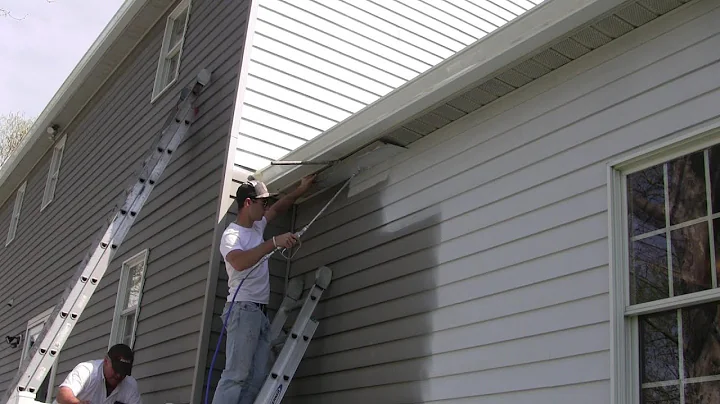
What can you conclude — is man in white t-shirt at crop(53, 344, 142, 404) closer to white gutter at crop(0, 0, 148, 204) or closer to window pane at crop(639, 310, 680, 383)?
window pane at crop(639, 310, 680, 383)

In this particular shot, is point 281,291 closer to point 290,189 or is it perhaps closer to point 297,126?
point 290,189

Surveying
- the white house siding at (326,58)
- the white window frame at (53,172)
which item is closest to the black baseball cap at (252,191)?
the white house siding at (326,58)

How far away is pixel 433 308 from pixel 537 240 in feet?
3.28

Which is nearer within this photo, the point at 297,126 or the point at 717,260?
the point at 717,260

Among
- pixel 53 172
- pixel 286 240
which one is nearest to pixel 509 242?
pixel 286 240

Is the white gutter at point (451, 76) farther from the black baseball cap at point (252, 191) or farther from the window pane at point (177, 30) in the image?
the window pane at point (177, 30)

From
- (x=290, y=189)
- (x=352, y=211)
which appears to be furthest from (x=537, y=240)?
(x=290, y=189)

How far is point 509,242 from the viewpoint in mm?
5129

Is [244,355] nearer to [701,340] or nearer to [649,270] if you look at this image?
[649,270]

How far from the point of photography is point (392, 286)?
6.08 m

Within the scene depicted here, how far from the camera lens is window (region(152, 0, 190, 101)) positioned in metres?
10.3

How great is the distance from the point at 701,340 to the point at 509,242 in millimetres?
1420

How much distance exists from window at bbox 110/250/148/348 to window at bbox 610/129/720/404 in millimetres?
5997

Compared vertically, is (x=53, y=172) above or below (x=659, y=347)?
above
